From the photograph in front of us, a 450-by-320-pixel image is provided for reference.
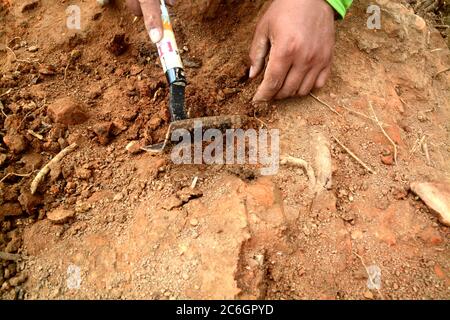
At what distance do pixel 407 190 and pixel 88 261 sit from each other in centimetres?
116

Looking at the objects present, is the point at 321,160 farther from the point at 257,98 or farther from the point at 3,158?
the point at 3,158

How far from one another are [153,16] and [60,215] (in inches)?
29.6

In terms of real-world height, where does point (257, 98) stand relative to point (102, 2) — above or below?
below

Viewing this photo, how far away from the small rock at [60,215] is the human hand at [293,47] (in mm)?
812

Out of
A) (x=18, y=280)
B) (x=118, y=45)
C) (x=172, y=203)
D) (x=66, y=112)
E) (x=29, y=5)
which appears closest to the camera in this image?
(x=18, y=280)

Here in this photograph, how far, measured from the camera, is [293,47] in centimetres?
141

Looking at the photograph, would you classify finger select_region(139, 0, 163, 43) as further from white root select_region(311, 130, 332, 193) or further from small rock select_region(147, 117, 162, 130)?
white root select_region(311, 130, 332, 193)

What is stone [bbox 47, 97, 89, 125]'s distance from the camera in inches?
59.9

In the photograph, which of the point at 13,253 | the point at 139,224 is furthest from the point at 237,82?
the point at 13,253

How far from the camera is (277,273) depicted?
123 centimetres

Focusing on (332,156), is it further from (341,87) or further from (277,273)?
(277,273)

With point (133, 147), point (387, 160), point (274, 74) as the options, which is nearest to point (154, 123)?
point (133, 147)

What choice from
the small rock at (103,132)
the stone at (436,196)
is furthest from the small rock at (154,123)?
the stone at (436,196)

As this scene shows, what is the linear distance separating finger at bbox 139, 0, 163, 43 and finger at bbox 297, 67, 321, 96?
581 mm
